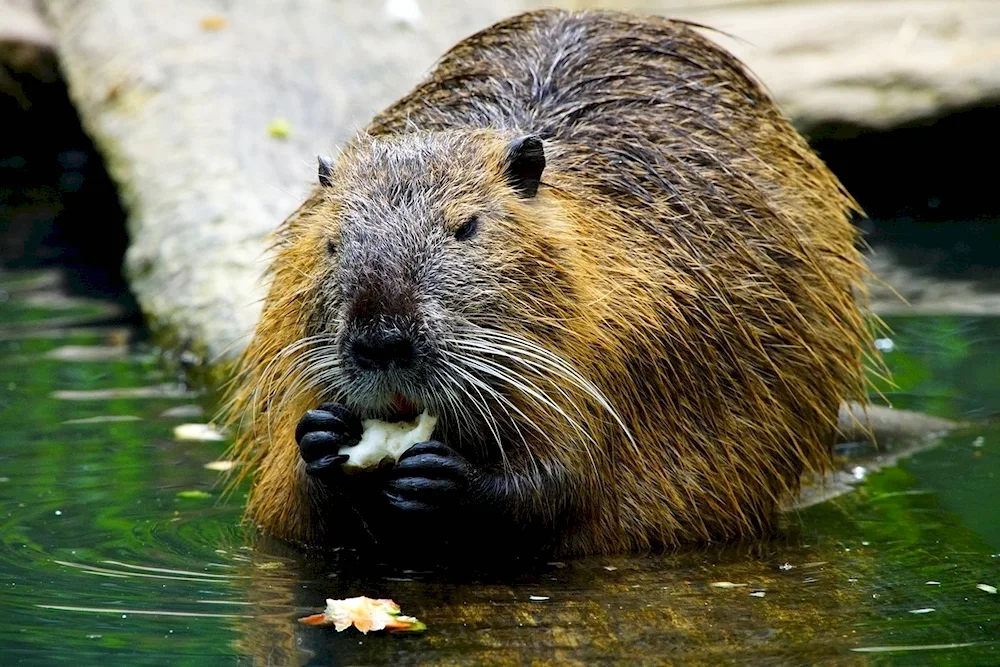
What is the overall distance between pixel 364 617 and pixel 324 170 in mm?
1402

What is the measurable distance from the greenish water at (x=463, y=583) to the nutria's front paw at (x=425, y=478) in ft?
0.86

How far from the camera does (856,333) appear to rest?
566cm

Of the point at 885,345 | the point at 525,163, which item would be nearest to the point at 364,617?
the point at 525,163

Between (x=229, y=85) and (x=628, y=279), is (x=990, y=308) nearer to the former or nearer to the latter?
(x=628, y=279)

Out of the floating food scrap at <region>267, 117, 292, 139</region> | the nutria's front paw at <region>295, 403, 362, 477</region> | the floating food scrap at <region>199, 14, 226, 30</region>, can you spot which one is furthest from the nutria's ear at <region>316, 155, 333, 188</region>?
the floating food scrap at <region>199, 14, 226, 30</region>

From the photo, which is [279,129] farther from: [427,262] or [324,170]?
[427,262]

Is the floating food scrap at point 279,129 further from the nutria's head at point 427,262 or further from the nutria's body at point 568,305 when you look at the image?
the nutria's head at point 427,262

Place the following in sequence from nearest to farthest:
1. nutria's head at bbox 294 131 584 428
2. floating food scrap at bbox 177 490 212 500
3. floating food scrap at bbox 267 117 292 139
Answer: nutria's head at bbox 294 131 584 428, floating food scrap at bbox 177 490 212 500, floating food scrap at bbox 267 117 292 139

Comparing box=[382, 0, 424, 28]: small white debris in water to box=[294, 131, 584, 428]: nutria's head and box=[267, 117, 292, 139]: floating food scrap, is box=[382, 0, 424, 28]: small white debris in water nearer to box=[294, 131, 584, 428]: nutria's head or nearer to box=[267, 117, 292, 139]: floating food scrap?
box=[267, 117, 292, 139]: floating food scrap

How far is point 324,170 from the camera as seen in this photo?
4766 millimetres

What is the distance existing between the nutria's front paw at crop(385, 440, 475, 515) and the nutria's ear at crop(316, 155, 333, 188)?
2.90 feet

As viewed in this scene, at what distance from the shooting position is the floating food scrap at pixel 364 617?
159 inches

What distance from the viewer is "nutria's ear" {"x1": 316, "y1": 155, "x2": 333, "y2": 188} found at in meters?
4.74

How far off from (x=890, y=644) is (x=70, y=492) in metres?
2.88
